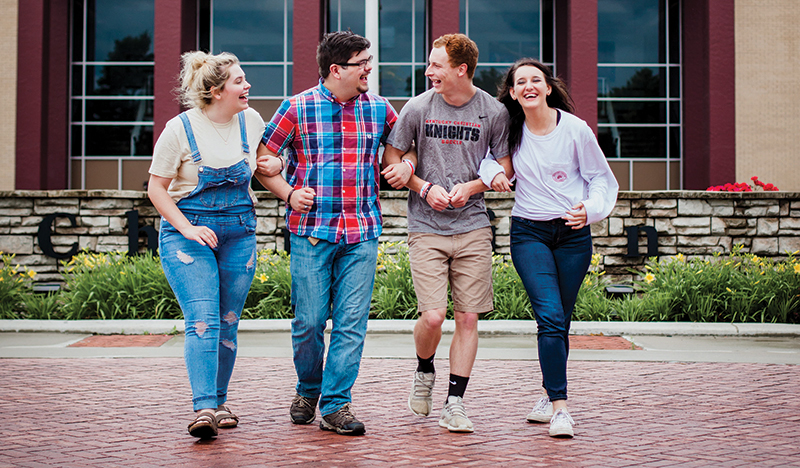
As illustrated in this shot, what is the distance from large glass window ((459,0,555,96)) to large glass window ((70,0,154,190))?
A: 837cm

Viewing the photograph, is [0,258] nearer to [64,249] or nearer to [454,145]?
[64,249]

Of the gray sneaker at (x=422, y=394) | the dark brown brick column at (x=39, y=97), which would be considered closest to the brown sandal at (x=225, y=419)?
the gray sneaker at (x=422, y=394)

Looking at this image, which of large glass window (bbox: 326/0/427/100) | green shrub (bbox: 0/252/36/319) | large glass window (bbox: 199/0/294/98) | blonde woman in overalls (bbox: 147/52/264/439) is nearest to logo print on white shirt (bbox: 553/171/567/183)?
blonde woman in overalls (bbox: 147/52/264/439)

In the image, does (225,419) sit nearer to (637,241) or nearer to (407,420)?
(407,420)

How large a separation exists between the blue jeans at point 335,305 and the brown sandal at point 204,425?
592 mm

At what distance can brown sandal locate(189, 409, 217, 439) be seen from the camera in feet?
12.4

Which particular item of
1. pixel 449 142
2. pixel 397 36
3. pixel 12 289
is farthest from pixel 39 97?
pixel 449 142

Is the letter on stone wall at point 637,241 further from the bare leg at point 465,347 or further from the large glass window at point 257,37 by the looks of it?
the large glass window at point 257,37

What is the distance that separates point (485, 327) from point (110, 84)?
15.0 m

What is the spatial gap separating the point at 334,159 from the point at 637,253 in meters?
7.38

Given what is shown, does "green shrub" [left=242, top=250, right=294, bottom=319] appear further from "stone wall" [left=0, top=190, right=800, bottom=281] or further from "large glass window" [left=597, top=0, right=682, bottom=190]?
"large glass window" [left=597, top=0, right=682, bottom=190]

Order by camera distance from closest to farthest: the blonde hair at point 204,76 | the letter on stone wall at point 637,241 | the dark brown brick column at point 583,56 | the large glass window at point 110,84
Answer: the blonde hair at point 204,76 → the letter on stone wall at point 637,241 → the dark brown brick column at point 583,56 → the large glass window at point 110,84

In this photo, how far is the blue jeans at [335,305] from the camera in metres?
4.16

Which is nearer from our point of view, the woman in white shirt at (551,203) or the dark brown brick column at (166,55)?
the woman in white shirt at (551,203)
